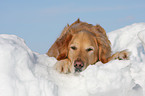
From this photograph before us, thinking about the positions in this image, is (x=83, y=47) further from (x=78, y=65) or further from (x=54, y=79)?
(x=54, y=79)

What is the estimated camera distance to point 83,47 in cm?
443

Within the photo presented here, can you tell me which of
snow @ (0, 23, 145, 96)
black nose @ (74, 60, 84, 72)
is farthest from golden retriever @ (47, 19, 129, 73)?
snow @ (0, 23, 145, 96)

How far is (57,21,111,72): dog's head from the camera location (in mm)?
4316

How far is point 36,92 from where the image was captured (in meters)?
2.72

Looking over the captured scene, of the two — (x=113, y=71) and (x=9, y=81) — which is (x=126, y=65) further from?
(x=9, y=81)

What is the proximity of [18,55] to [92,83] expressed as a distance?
1.01 meters

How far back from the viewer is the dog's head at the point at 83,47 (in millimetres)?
4316

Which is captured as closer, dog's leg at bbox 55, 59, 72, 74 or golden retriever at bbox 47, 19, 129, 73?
dog's leg at bbox 55, 59, 72, 74

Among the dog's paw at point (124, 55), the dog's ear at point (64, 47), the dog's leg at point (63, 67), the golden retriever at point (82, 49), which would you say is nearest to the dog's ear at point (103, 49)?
the golden retriever at point (82, 49)

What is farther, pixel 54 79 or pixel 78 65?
pixel 78 65

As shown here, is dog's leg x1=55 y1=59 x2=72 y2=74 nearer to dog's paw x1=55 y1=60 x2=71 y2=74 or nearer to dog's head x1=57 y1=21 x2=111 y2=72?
dog's paw x1=55 y1=60 x2=71 y2=74

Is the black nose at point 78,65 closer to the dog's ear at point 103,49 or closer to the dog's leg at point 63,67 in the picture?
the dog's leg at point 63,67

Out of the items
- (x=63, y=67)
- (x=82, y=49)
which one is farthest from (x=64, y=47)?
(x=63, y=67)

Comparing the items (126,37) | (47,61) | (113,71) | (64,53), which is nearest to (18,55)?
(47,61)
